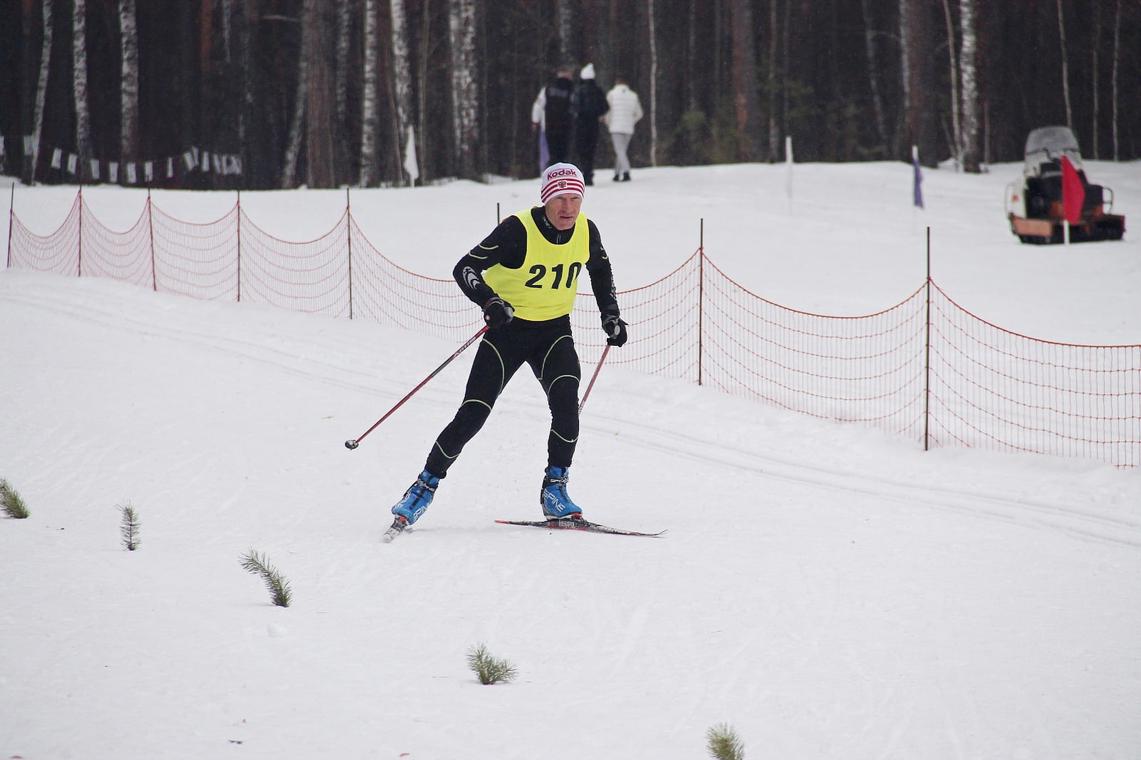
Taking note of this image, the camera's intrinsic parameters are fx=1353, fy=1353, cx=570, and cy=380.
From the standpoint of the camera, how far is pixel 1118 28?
38.2 meters

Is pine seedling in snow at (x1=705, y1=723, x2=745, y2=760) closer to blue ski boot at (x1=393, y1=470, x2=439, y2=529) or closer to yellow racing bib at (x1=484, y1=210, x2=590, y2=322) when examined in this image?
blue ski boot at (x1=393, y1=470, x2=439, y2=529)

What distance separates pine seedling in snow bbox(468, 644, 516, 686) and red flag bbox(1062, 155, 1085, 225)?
1428 cm

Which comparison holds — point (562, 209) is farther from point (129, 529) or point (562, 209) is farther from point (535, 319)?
point (129, 529)

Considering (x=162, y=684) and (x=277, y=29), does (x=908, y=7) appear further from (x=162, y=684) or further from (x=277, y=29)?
(x=277, y=29)

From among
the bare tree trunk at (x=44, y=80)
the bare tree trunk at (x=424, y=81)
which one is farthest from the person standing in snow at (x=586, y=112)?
the bare tree trunk at (x=44, y=80)

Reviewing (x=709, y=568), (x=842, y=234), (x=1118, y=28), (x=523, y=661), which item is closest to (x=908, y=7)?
(x=842, y=234)

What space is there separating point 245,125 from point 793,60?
66.9 ft

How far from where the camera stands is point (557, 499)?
7.51 m

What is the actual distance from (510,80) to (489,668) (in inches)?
1806

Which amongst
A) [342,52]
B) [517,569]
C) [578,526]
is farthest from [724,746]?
[342,52]

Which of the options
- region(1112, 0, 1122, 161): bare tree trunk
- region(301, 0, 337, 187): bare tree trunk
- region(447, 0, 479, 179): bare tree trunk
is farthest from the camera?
region(1112, 0, 1122, 161): bare tree trunk

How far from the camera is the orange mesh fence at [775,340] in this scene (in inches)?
412

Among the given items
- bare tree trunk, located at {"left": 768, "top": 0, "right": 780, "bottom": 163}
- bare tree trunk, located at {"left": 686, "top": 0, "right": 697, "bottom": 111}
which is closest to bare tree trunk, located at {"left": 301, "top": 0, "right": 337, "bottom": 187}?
bare tree trunk, located at {"left": 768, "top": 0, "right": 780, "bottom": 163}

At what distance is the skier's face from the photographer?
718 cm
